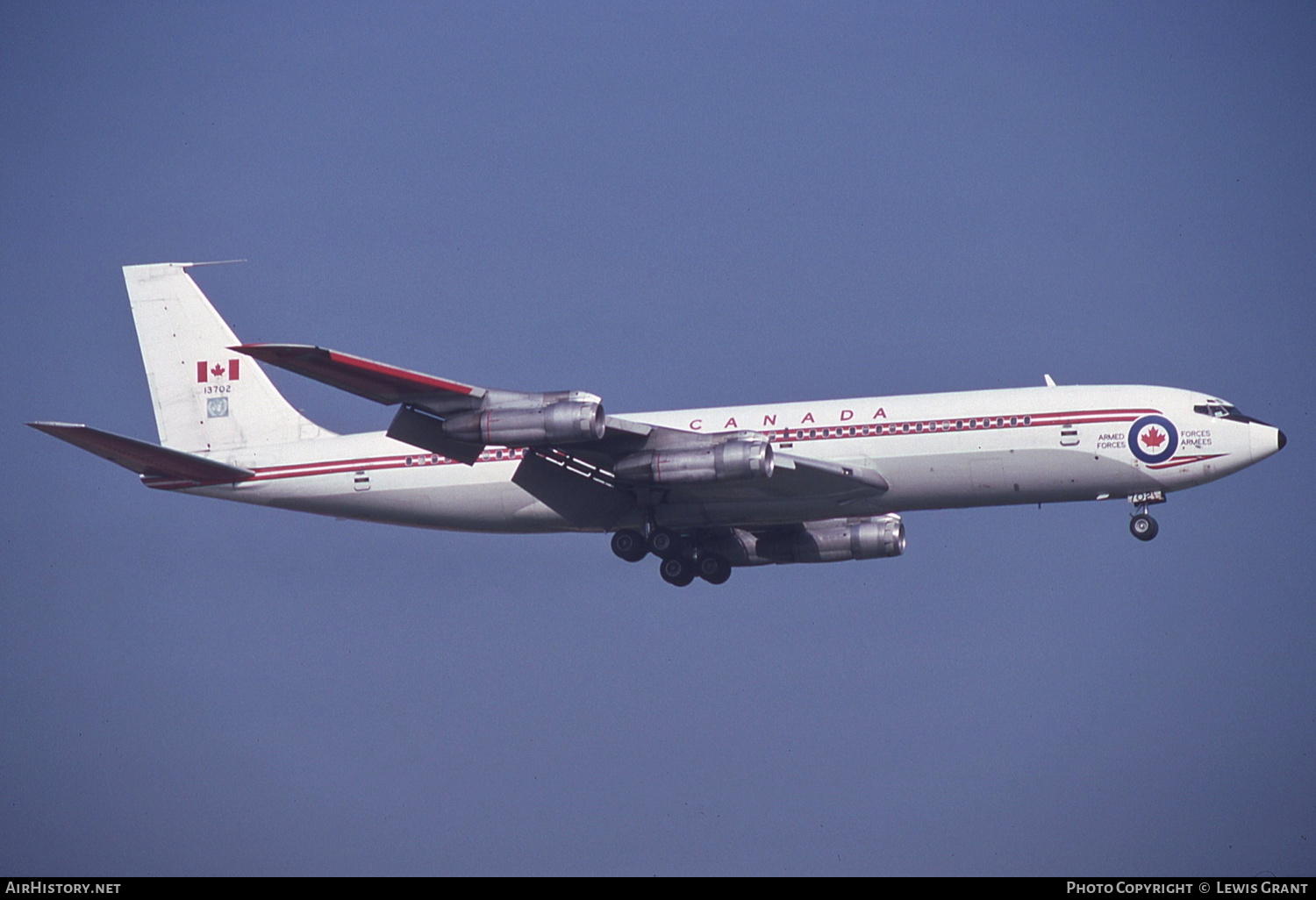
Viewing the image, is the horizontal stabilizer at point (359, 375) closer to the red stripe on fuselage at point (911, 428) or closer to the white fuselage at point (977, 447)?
the red stripe on fuselage at point (911, 428)

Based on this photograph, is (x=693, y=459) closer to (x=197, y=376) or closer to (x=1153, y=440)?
(x=1153, y=440)

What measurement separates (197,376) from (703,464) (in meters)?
19.2

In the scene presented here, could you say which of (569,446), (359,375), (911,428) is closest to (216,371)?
(359,375)

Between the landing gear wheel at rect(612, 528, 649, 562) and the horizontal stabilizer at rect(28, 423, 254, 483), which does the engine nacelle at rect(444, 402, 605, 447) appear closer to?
the landing gear wheel at rect(612, 528, 649, 562)

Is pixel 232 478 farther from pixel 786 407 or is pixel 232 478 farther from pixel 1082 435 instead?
pixel 1082 435

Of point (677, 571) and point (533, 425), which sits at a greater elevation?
point (533, 425)

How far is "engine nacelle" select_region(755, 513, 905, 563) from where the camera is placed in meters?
54.2

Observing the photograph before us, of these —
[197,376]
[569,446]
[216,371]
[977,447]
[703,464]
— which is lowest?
[703,464]

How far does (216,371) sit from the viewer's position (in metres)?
55.9

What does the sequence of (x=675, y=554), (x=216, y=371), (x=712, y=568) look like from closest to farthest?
1. (x=675, y=554)
2. (x=712, y=568)
3. (x=216, y=371)

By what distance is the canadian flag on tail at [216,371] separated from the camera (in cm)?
5572

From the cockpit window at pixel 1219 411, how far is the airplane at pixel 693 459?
59 millimetres
